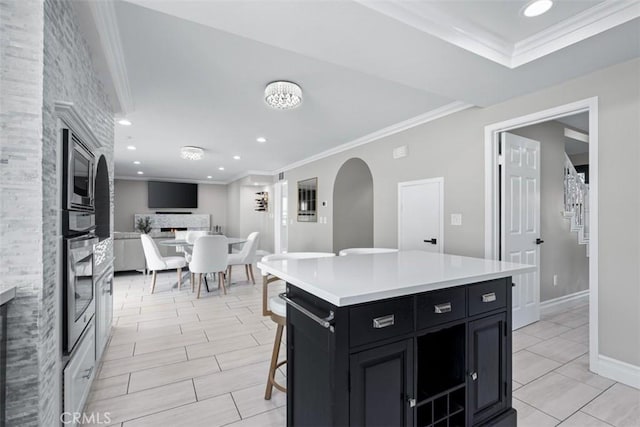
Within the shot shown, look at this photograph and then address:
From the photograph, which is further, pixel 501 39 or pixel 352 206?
pixel 352 206

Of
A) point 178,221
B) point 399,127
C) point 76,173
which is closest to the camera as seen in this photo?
point 76,173

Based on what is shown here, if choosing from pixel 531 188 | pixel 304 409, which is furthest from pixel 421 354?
pixel 531 188

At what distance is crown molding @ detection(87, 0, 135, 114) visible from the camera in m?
1.69

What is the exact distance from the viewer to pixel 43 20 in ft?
3.87

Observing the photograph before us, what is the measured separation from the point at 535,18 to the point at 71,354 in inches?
130

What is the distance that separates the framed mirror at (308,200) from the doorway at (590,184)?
11.9 feet

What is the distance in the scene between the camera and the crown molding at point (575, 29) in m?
1.71

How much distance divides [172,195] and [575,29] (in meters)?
10.1

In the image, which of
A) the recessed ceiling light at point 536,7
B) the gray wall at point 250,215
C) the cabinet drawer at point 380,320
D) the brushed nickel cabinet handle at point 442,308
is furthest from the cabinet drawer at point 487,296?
the gray wall at point 250,215

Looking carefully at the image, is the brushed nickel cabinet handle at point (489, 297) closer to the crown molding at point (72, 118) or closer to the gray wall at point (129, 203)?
the crown molding at point (72, 118)

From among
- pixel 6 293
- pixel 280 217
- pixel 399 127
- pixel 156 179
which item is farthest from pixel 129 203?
pixel 6 293

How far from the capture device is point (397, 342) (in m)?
1.25

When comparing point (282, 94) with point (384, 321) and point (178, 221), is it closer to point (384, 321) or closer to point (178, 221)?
point (384, 321)

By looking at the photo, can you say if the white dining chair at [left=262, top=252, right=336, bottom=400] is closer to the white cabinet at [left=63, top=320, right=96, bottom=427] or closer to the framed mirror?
the white cabinet at [left=63, top=320, right=96, bottom=427]
